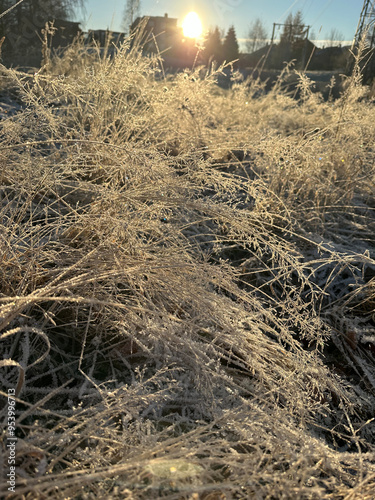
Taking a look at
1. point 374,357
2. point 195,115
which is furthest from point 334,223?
point 195,115

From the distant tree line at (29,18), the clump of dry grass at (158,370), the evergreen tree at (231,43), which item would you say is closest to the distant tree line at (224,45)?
the evergreen tree at (231,43)

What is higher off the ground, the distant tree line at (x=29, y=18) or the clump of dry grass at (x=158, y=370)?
the distant tree line at (x=29, y=18)

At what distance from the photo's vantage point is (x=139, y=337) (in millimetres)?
1191

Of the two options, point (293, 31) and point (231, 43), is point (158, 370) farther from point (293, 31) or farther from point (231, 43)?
point (231, 43)

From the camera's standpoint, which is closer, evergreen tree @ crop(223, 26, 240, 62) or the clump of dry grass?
the clump of dry grass

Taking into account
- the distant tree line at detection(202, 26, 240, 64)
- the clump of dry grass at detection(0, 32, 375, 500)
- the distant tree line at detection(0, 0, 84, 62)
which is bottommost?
the clump of dry grass at detection(0, 32, 375, 500)

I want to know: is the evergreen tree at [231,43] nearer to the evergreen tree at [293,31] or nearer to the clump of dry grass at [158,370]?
the evergreen tree at [293,31]

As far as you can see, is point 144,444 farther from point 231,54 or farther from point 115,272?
point 231,54

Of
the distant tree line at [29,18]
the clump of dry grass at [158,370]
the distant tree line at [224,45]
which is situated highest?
the distant tree line at [224,45]

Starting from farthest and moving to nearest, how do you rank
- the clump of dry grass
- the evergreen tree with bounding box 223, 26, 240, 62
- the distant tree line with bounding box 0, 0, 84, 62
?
the evergreen tree with bounding box 223, 26, 240, 62
the distant tree line with bounding box 0, 0, 84, 62
the clump of dry grass

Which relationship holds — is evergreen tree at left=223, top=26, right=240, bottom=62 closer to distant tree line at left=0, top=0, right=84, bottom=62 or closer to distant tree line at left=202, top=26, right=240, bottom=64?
distant tree line at left=202, top=26, right=240, bottom=64

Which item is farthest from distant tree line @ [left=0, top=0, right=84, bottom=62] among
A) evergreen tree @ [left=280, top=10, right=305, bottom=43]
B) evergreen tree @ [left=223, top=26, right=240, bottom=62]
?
evergreen tree @ [left=223, top=26, right=240, bottom=62]

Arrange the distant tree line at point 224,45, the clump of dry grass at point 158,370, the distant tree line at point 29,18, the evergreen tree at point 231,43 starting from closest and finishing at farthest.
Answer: the clump of dry grass at point 158,370
the distant tree line at point 29,18
the distant tree line at point 224,45
the evergreen tree at point 231,43

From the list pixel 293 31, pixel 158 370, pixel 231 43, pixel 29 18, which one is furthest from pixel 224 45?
pixel 158 370
